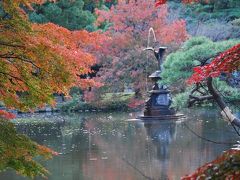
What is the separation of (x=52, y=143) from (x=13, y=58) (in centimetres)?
837

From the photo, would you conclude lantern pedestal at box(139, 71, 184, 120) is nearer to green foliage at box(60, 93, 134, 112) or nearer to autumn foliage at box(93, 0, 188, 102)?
autumn foliage at box(93, 0, 188, 102)

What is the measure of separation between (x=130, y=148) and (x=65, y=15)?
1771 cm

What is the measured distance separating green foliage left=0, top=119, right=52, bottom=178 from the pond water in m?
3.43

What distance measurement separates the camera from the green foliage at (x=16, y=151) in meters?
4.54

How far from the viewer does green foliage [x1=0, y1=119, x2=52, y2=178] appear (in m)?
4.54

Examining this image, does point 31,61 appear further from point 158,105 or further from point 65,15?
point 65,15

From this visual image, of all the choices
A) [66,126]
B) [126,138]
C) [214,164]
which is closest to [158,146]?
[126,138]

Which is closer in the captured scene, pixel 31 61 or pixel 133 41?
pixel 31 61

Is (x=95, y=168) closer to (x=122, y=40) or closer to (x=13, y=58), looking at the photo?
(x=13, y=58)

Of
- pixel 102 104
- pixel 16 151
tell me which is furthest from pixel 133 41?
pixel 16 151

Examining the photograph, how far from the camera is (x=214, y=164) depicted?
2.51 metres

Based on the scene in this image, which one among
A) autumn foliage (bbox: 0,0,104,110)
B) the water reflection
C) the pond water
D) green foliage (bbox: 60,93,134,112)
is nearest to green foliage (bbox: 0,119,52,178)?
autumn foliage (bbox: 0,0,104,110)

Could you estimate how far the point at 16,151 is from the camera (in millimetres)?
4641

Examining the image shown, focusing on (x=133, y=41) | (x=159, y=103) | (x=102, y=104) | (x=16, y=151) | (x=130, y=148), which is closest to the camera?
(x=16, y=151)
